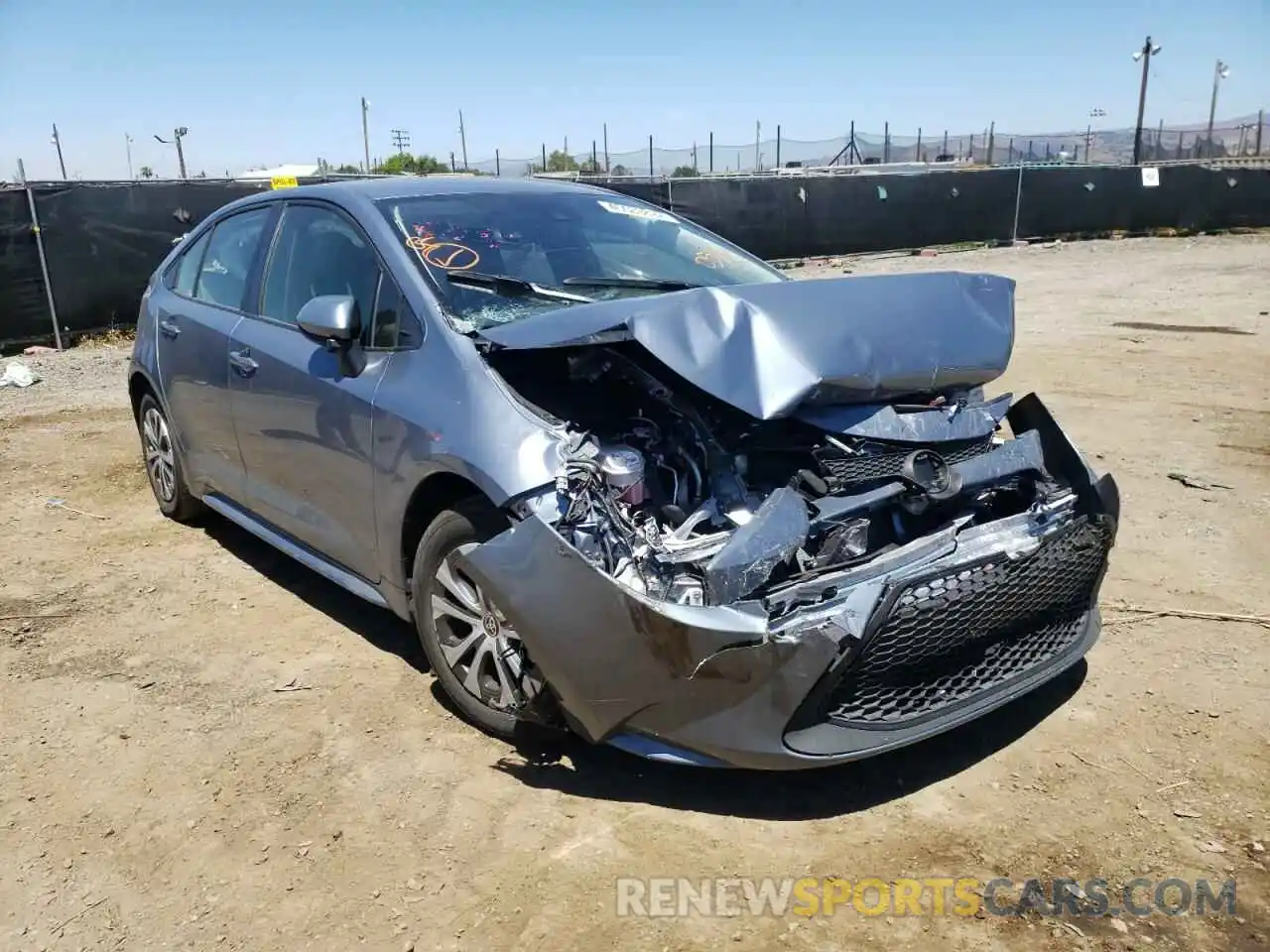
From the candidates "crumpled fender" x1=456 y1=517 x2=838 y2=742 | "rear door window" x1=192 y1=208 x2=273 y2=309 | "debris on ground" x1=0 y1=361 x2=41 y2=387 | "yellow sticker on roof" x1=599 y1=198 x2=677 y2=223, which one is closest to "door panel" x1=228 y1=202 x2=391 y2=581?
"rear door window" x1=192 y1=208 x2=273 y2=309

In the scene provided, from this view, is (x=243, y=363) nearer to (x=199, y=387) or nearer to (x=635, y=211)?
(x=199, y=387)

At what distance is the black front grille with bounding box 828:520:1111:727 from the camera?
8.89 feet

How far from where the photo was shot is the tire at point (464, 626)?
313 centimetres

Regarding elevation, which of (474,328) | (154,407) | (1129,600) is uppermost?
(474,328)

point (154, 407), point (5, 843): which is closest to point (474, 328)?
point (5, 843)

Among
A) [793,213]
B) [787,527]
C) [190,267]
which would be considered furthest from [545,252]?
[793,213]

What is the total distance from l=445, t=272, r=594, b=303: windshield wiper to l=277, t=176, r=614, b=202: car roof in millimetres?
642

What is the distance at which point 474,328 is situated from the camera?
3.36 m

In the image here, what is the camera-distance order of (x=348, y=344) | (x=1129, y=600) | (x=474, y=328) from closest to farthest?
(x=474, y=328) < (x=348, y=344) < (x=1129, y=600)

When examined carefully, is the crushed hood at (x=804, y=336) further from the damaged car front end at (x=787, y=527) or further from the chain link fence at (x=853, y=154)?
the chain link fence at (x=853, y=154)

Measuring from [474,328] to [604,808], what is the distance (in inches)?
61.9

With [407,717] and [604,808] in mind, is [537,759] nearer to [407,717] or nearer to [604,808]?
[604,808]

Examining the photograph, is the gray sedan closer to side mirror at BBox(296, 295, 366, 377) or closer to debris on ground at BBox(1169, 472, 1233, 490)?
side mirror at BBox(296, 295, 366, 377)

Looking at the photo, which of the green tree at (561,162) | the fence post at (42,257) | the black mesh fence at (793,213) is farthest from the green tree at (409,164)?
the fence post at (42,257)
